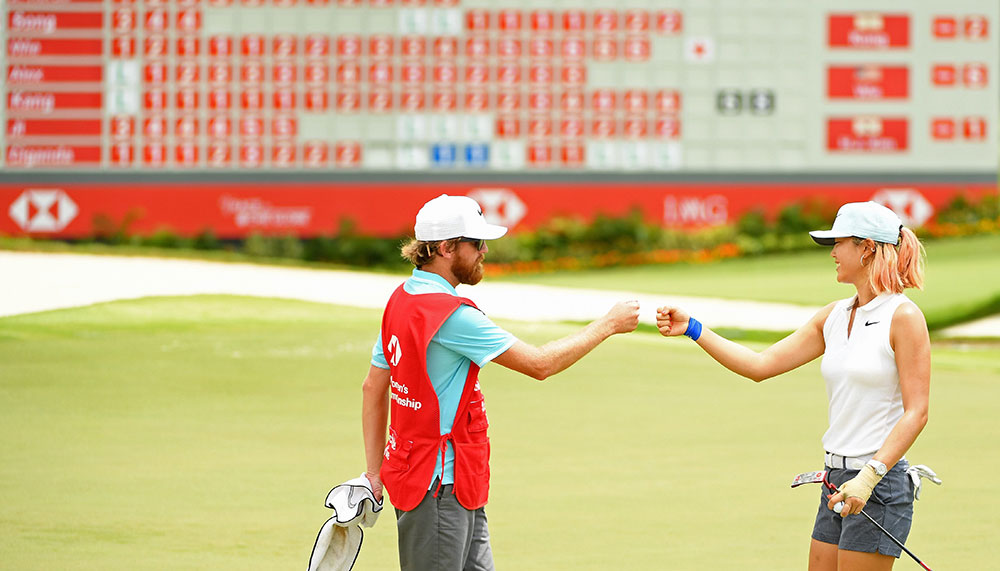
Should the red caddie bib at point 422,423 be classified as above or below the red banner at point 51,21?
below

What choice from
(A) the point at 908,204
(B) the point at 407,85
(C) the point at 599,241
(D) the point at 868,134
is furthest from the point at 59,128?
(A) the point at 908,204

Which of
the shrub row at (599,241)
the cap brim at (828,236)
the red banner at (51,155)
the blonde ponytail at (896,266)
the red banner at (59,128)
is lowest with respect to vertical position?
the shrub row at (599,241)

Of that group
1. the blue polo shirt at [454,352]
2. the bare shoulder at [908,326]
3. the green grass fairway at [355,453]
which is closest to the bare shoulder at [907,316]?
the bare shoulder at [908,326]

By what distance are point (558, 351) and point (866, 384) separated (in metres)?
1.08

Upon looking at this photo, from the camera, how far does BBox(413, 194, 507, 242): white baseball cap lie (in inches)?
185

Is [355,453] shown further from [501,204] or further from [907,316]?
[501,204]

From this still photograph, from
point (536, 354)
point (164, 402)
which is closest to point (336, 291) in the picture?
point (164, 402)

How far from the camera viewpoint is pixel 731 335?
18.7m

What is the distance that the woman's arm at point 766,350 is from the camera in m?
5.18

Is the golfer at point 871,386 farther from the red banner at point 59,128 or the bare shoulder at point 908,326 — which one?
the red banner at point 59,128

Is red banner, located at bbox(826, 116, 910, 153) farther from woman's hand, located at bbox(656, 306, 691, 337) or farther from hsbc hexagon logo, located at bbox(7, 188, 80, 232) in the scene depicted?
woman's hand, located at bbox(656, 306, 691, 337)

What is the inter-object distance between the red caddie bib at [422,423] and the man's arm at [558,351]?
6.6 inches

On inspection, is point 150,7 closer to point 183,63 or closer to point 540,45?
point 183,63

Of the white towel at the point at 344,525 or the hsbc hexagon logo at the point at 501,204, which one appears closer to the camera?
the white towel at the point at 344,525
